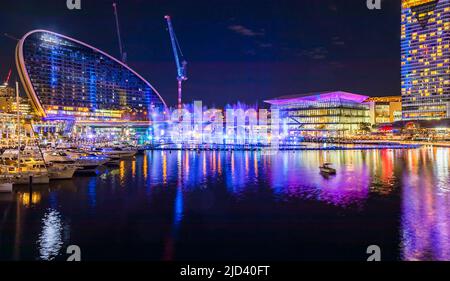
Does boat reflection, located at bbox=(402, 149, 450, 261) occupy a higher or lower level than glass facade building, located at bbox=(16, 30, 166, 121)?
lower

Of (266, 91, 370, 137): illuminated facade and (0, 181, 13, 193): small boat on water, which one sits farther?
(266, 91, 370, 137): illuminated facade

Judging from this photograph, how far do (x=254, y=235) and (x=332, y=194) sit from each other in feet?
37.6

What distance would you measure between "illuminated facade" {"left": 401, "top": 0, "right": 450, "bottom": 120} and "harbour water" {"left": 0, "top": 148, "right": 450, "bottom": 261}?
97.8 metres

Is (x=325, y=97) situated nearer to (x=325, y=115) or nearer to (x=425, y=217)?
(x=325, y=115)

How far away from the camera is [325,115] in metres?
135

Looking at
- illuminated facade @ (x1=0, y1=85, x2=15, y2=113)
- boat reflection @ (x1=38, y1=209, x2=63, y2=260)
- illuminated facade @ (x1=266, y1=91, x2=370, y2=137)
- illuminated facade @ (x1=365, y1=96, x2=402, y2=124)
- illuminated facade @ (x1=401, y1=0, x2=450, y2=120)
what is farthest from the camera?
illuminated facade @ (x1=365, y1=96, x2=402, y2=124)

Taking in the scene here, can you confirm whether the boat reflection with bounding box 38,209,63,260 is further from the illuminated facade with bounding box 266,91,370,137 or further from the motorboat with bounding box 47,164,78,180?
the illuminated facade with bounding box 266,91,370,137

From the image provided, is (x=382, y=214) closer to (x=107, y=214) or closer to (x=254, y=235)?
(x=254, y=235)

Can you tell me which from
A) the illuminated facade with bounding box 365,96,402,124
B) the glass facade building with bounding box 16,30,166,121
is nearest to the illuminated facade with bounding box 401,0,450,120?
the illuminated facade with bounding box 365,96,402,124

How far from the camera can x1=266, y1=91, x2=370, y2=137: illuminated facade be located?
134750 millimetres

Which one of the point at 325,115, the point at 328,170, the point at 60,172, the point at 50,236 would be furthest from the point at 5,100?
the point at 50,236

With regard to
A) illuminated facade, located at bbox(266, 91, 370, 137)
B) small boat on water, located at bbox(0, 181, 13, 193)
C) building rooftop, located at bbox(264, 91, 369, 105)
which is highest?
building rooftop, located at bbox(264, 91, 369, 105)

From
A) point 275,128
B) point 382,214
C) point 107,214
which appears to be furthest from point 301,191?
point 275,128

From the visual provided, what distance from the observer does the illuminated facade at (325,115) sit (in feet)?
442
